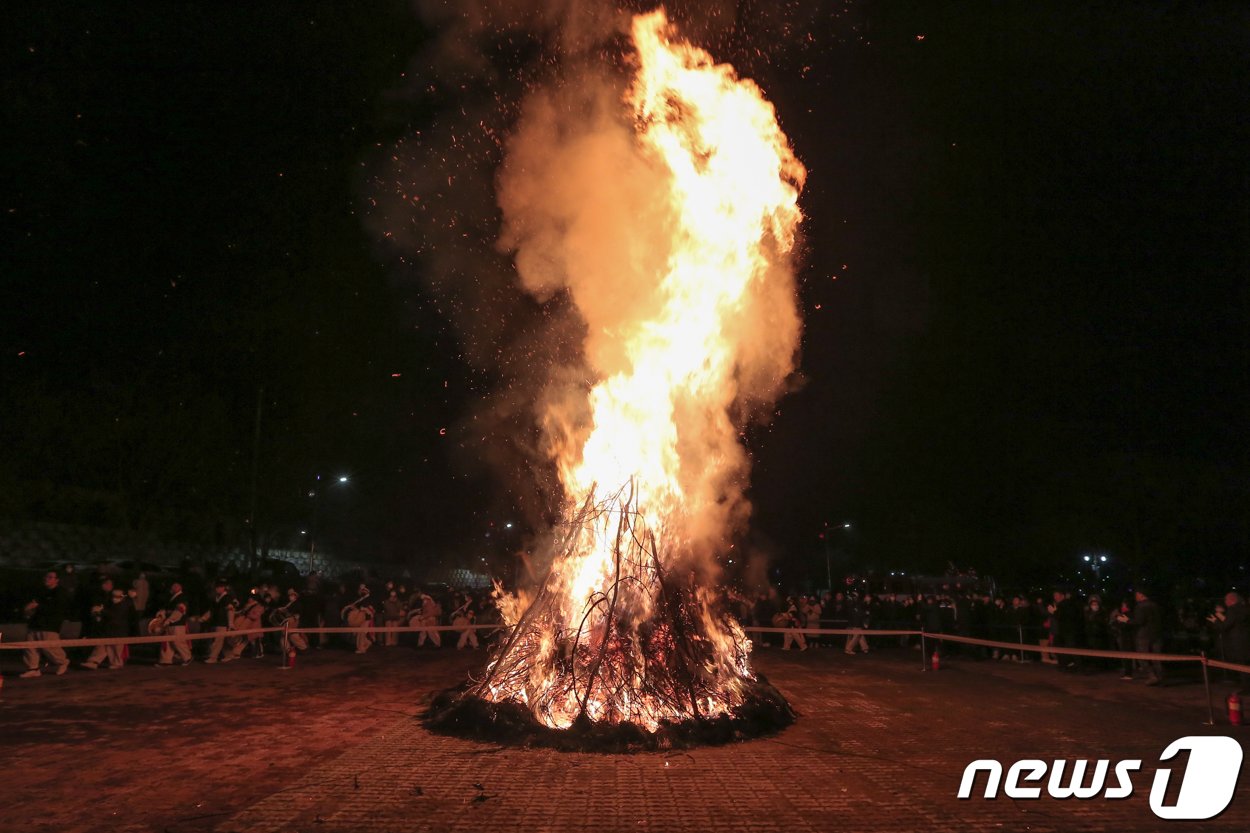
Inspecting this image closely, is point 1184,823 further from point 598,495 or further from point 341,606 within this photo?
point 341,606

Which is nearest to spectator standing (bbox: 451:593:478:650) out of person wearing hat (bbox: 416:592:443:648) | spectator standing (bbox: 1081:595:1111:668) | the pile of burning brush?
person wearing hat (bbox: 416:592:443:648)

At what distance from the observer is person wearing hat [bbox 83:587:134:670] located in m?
16.0

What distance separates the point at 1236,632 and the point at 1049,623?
5.60 meters

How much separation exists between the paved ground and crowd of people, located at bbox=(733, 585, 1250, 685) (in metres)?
1.13

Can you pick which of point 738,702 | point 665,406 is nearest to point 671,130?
point 665,406

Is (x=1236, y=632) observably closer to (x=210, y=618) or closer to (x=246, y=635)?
(x=246, y=635)

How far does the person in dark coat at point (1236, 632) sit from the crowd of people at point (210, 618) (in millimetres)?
15382

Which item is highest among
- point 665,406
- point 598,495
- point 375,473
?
point 375,473

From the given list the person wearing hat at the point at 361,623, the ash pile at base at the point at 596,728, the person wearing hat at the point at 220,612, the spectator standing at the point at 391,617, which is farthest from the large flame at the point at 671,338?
the spectator standing at the point at 391,617

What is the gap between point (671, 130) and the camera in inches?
467

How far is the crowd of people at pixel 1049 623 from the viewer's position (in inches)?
582

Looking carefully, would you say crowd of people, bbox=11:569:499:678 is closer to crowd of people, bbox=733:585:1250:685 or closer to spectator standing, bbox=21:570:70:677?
spectator standing, bbox=21:570:70:677

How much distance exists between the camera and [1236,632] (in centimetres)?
1309

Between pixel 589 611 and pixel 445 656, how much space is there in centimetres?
1115
